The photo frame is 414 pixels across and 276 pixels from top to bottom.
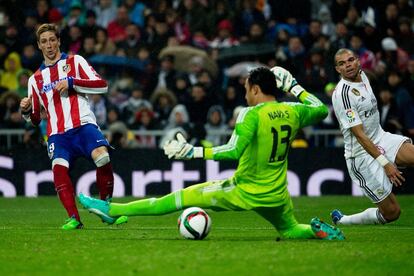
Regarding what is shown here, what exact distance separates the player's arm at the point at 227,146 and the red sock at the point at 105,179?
2.87 metres

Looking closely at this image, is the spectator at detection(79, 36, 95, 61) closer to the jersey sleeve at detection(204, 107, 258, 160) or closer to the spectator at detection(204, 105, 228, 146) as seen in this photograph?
the spectator at detection(204, 105, 228, 146)

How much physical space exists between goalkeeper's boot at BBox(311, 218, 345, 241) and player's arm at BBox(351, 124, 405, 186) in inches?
63.3

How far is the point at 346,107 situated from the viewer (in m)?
12.1

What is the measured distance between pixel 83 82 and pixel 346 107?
3.07 m

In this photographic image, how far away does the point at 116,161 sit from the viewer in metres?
19.4

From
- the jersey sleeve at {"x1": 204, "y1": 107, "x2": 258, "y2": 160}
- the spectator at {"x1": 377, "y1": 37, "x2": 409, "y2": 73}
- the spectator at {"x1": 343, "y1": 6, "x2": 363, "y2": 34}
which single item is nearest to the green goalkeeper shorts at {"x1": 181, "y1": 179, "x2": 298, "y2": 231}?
the jersey sleeve at {"x1": 204, "y1": 107, "x2": 258, "y2": 160}

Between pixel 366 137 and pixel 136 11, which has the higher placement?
pixel 136 11

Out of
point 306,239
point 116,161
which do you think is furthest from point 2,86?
point 306,239

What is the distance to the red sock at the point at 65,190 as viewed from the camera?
1167 cm

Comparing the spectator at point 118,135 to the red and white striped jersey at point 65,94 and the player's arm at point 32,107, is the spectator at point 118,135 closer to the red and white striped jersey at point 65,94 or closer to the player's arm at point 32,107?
the player's arm at point 32,107

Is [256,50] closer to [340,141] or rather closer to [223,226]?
[340,141]

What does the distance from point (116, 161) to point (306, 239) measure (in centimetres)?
948

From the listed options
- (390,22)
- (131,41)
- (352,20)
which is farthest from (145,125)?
Result: (390,22)

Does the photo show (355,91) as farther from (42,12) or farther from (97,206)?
(42,12)
